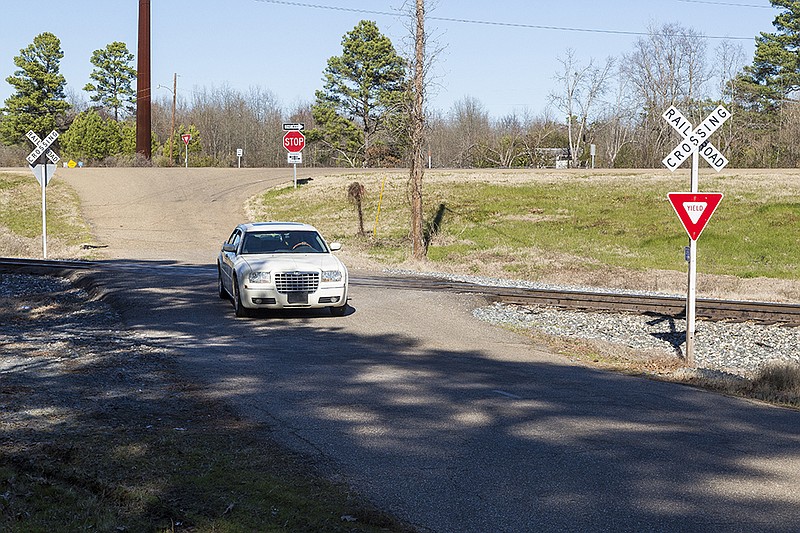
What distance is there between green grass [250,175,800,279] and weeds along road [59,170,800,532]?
16.1 metres

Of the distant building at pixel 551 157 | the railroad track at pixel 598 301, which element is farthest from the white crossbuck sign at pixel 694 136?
the distant building at pixel 551 157

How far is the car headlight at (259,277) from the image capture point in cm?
1529

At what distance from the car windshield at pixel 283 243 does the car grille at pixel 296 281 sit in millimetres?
1093

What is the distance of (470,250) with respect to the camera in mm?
33219

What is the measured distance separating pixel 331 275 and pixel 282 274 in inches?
33.9

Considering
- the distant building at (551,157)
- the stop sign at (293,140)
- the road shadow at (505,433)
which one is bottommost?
the road shadow at (505,433)

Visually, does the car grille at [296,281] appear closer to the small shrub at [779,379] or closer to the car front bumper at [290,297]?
the car front bumper at [290,297]

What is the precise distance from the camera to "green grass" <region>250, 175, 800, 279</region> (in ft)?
104

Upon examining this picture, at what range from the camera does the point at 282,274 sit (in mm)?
15383

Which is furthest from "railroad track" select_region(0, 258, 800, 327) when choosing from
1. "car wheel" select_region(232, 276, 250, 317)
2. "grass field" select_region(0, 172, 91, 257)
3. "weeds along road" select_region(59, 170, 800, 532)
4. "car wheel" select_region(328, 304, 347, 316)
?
"grass field" select_region(0, 172, 91, 257)

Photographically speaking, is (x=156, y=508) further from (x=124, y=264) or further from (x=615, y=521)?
(x=124, y=264)

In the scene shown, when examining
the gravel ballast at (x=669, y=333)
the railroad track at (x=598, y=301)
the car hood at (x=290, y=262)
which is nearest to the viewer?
the car hood at (x=290, y=262)

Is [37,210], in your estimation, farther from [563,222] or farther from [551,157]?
[551,157]

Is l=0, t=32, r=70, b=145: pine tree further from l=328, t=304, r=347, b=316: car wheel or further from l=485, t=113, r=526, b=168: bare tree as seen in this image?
l=328, t=304, r=347, b=316: car wheel
